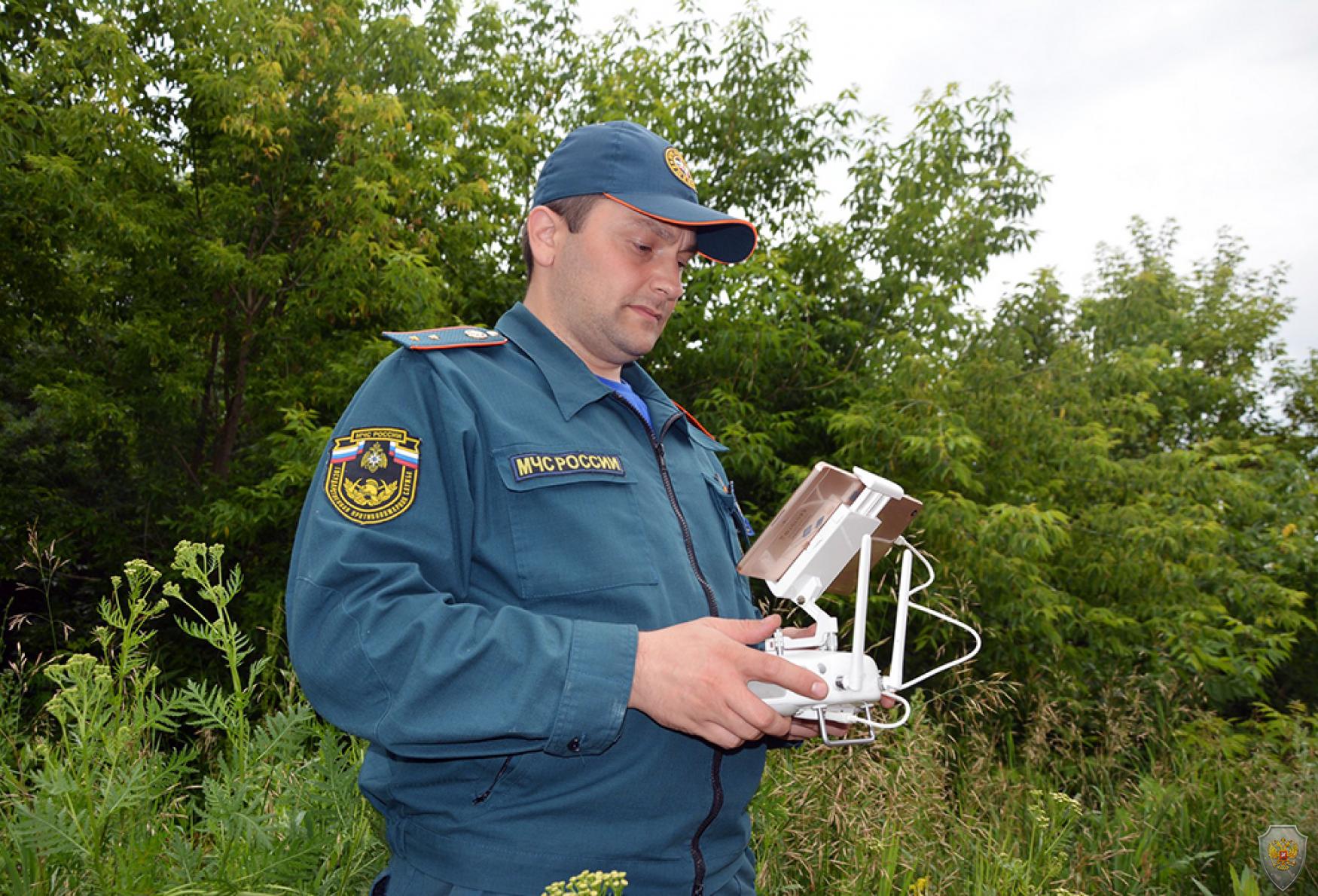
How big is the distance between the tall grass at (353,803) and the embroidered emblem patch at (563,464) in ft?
1.98

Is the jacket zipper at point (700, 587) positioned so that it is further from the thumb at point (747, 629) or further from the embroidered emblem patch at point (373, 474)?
the embroidered emblem patch at point (373, 474)

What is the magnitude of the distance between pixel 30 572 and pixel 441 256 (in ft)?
17.0

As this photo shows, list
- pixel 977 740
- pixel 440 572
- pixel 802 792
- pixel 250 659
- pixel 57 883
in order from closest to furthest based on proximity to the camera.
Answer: pixel 440 572 < pixel 57 883 < pixel 802 792 < pixel 977 740 < pixel 250 659

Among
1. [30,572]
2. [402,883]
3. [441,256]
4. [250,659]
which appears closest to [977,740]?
[402,883]

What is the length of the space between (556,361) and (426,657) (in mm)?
670

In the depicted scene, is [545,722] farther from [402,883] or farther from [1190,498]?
[1190,498]

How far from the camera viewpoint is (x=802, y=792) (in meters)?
3.43

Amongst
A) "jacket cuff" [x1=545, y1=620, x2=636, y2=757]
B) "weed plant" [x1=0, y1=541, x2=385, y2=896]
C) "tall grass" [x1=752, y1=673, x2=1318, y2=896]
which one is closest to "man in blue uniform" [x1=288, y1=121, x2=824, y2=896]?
"jacket cuff" [x1=545, y1=620, x2=636, y2=757]

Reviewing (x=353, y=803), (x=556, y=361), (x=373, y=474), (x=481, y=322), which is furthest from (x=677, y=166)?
(x=481, y=322)

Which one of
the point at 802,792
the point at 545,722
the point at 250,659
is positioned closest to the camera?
the point at 545,722

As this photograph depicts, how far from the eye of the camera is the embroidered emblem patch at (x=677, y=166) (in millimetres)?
1939

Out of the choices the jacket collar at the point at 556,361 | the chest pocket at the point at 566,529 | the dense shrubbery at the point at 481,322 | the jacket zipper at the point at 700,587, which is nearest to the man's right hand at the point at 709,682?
the chest pocket at the point at 566,529

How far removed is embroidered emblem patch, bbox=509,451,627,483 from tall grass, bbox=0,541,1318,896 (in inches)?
23.8

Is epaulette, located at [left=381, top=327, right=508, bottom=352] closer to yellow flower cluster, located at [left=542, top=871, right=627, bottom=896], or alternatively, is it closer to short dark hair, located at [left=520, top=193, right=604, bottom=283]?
short dark hair, located at [left=520, top=193, right=604, bottom=283]
